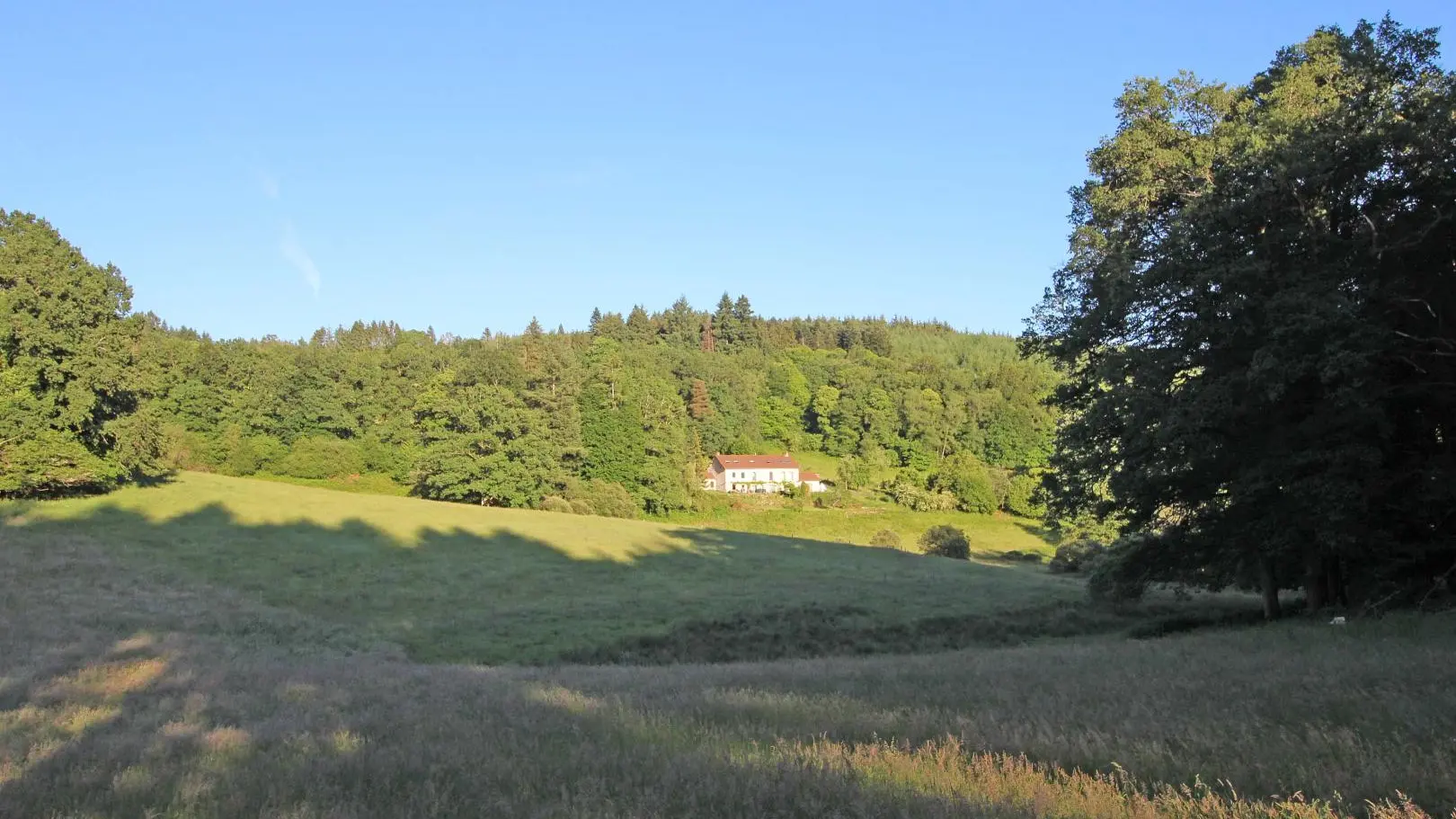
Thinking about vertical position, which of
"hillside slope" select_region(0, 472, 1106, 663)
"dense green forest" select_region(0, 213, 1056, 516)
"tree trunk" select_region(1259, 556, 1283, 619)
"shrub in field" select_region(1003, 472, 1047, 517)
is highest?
"dense green forest" select_region(0, 213, 1056, 516)

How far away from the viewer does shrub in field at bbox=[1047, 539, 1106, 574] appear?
49.5 m

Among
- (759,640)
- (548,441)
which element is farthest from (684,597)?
(548,441)

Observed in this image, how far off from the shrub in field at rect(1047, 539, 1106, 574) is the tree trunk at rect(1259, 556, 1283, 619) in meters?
25.8

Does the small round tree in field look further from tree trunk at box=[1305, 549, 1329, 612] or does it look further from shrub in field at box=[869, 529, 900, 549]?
tree trunk at box=[1305, 549, 1329, 612]

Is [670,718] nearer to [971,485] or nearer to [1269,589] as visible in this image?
[1269,589]

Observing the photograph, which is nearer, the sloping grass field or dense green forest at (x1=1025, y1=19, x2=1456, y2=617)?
the sloping grass field

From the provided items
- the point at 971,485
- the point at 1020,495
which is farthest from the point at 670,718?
the point at 971,485

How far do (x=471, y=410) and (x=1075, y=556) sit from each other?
2126 inches

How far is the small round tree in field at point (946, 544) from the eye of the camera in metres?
56.3

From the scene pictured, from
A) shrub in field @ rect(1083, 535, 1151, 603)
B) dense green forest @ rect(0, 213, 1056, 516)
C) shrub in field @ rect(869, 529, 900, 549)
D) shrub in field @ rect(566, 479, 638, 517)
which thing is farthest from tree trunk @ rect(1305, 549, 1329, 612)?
shrub in field @ rect(566, 479, 638, 517)

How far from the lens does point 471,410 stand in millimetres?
78875

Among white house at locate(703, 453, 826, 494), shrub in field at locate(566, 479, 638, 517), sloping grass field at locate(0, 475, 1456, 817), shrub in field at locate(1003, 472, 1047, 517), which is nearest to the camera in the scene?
Result: sloping grass field at locate(0, 475, 1456, 817)

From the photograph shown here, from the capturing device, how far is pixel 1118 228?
2295 cm

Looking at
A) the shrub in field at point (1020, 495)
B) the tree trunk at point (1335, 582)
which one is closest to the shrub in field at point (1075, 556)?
the tree trunk at point (1335, 582)
